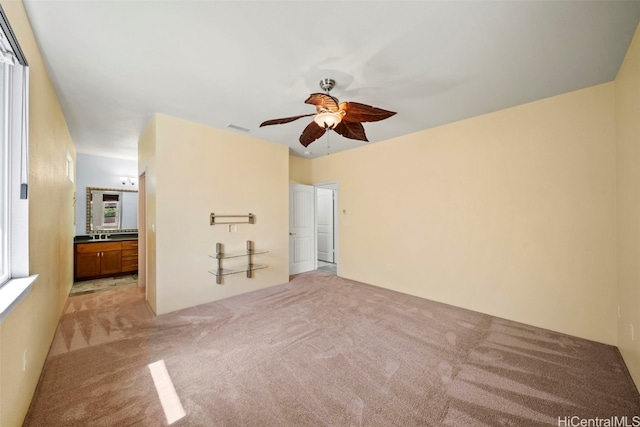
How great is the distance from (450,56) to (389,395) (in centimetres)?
262

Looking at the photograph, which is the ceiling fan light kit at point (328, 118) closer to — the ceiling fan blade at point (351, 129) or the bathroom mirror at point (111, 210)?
the ceiling fan blade at point (351, 129)

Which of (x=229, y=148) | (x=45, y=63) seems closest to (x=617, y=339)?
(x=229, y=148)

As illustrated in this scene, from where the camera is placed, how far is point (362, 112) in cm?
213

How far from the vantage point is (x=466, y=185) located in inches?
132

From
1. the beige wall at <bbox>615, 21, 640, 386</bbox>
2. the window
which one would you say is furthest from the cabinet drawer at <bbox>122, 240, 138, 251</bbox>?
the beige wall at <bbox>615, 21, 640, 386</bbox>

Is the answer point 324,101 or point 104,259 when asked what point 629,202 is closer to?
point 324,101

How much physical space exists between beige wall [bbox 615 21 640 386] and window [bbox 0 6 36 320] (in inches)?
159

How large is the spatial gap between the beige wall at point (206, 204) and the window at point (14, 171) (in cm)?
159

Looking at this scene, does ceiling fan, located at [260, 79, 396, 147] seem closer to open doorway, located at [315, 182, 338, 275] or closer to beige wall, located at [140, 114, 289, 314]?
beige wall, located at [140, 114, 289, 314]

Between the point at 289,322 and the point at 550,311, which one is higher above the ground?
the point at 550,311

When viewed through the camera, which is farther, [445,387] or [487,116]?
[487,116]

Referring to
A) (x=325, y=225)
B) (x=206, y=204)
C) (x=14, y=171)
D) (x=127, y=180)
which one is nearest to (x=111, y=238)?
(x=127, y=180)

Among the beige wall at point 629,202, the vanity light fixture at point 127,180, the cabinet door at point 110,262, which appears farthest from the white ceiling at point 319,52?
the cabinet door at point 110,262

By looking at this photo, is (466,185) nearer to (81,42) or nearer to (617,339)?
(617,339)
